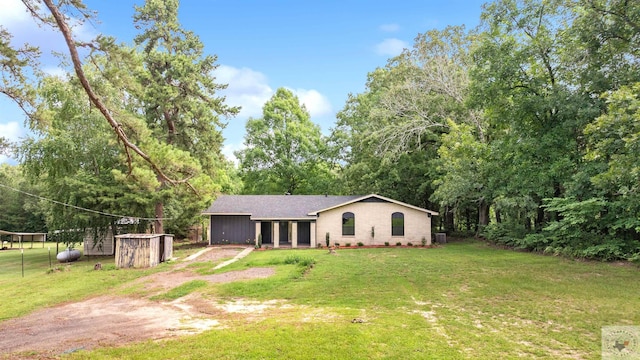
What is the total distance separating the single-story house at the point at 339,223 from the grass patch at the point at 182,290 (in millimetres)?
11987

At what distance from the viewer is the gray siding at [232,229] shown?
80.9 ft

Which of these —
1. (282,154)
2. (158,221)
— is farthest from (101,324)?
(282,154)

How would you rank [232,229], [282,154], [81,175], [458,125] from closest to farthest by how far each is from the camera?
1. [81,175]
2. [458,125]
3. [232,229]
4. [282,154]

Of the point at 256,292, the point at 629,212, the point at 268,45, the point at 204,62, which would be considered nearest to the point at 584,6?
the point at 629,212

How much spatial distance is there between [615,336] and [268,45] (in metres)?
18.0

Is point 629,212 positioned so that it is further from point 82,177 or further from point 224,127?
point 82,177

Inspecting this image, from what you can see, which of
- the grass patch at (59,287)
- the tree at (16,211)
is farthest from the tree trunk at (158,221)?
the tree at (16,211)

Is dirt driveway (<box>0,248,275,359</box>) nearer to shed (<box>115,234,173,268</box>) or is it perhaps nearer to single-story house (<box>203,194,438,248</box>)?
shed (<box>115,234,173,268</box>)

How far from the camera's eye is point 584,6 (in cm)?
1368

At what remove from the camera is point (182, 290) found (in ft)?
34.7

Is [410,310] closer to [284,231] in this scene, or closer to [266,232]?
[284,231]

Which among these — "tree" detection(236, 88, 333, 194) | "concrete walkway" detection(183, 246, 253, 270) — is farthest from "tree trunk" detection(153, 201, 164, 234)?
"tree" detection(236, 88, 333, 194)

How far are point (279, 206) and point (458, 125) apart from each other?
12434 millimetres

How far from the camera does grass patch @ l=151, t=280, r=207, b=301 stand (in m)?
9.80
